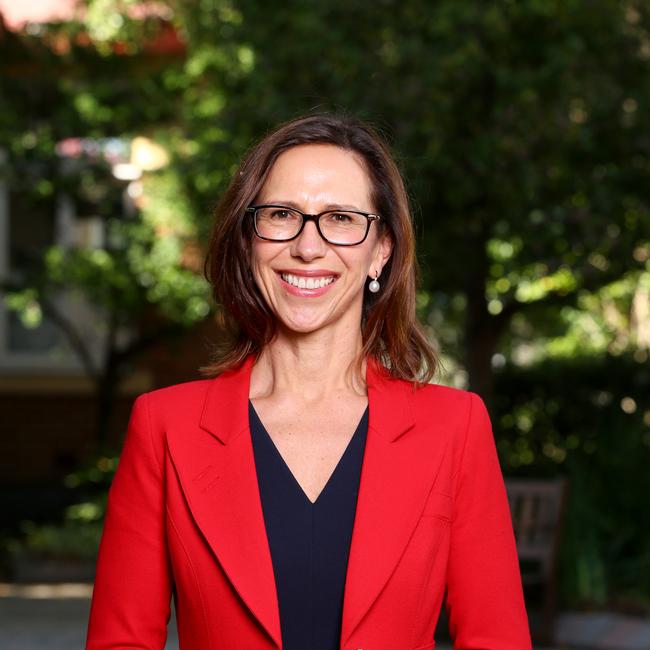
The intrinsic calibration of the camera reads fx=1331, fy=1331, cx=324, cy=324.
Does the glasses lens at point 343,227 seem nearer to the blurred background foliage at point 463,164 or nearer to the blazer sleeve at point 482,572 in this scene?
the blazer sleeve at point 482,572

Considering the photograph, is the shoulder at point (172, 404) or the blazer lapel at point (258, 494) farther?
the shoulder at point (172, 404)

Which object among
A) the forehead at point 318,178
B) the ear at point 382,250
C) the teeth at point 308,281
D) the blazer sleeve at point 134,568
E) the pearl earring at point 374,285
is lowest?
the blazer sleeve at point 134,568

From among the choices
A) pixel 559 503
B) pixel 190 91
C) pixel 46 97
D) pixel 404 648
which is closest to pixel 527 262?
pixel 559 503

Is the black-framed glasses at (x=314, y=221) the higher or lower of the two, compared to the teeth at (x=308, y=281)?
higher

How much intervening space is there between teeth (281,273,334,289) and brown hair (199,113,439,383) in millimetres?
122

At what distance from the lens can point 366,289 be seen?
9.34ft

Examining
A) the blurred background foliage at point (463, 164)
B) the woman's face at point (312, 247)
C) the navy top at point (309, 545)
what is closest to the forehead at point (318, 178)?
the woman's face at point (312, 247)

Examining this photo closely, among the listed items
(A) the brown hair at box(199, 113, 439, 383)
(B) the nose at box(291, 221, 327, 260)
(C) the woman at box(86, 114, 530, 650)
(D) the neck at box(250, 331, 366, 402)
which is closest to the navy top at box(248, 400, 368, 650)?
(C) the woman at box(86, 114, 530, 650)

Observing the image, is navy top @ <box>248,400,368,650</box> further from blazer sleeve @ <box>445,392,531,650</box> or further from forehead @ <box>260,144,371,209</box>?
forehead @ <box>260,144,371,209</box>

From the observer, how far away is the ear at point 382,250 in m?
2.75

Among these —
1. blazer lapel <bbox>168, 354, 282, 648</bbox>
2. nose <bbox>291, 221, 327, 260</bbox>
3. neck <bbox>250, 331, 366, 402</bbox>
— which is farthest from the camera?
neck <bbox>250, 331, 366, 402</bbox>

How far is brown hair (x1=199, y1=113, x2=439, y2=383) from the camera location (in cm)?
269

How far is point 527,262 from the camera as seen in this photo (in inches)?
330

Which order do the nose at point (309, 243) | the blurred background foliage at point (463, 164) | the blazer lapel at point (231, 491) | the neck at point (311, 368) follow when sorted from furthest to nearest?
1. the blurred background foliage at point (463, 164)
2. the neck at point (311, 368)
3. the nose at point (309, 243)
4. the blazer lapel at point (231, 491)
